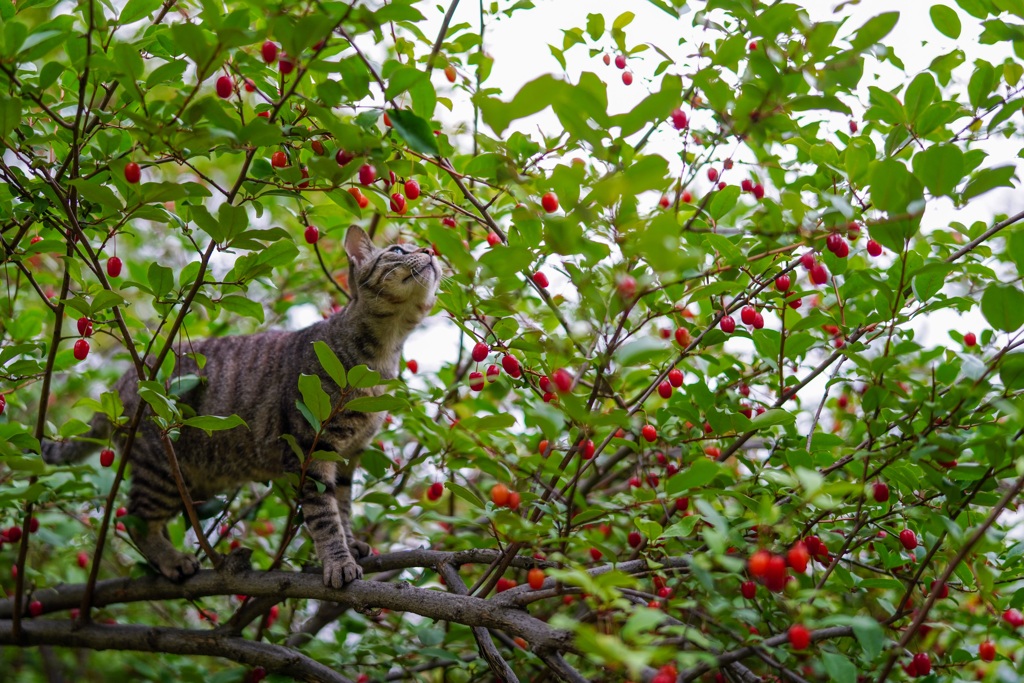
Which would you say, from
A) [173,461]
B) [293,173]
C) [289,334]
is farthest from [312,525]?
[293,173]

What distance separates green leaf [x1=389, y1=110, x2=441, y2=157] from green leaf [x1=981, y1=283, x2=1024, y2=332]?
1427mm

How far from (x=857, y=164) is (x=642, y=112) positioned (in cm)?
104

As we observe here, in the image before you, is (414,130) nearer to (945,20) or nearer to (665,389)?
(665,389)

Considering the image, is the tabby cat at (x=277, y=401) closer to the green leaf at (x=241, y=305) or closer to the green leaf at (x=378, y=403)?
the green leaf at (x=241, y=305)

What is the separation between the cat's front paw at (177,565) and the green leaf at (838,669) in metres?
2.71

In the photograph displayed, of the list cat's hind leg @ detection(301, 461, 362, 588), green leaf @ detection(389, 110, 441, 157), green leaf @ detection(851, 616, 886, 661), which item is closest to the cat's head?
cat's hind leg @ detection(301, 461, 362, 588)

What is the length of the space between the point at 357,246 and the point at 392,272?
0.33m

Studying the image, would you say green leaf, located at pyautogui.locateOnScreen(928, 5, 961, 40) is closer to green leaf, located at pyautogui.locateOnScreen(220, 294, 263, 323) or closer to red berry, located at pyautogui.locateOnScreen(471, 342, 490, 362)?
red berry, located at pyautogui.locateOnScreen(471, 342, 490, 362)

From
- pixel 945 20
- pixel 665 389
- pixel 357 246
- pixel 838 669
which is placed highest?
pixel 357 246

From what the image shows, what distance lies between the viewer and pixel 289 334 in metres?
4.43

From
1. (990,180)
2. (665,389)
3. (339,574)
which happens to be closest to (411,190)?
(665,389)

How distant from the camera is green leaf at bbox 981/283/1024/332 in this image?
2.04 meters

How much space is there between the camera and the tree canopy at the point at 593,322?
76.6 inches

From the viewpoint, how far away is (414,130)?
204cm
